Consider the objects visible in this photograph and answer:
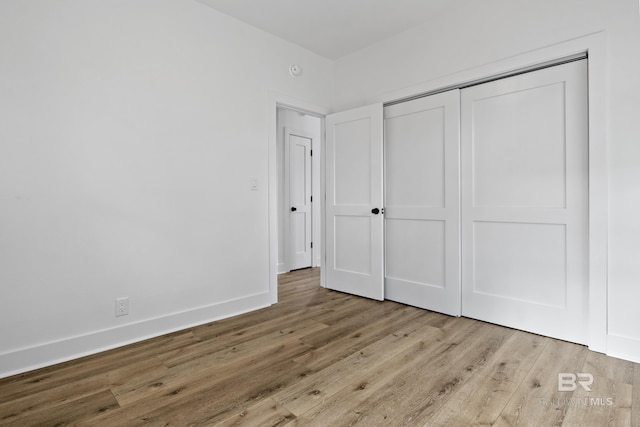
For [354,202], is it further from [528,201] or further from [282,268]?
[282,268]

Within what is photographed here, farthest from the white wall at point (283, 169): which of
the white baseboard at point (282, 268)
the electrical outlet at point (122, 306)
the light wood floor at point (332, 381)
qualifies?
the electrical outlet at point (122, 306)

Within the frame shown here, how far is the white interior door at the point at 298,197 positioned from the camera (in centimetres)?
498

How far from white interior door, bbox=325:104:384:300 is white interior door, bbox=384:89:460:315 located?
0.43 ft

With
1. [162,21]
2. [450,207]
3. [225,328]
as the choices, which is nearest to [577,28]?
[450,207]

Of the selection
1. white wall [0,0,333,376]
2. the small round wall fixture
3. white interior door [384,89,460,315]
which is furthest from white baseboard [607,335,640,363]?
the small round wall fixture

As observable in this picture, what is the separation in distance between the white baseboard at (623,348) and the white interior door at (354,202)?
174 cm

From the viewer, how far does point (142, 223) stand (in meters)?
2.48

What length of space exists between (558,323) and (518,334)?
0.27 meters

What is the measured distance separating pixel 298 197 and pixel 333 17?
2656 millimetres

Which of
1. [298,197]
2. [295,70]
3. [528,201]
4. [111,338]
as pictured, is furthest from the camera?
[298,197]

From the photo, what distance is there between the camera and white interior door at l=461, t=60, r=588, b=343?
7.53 feet

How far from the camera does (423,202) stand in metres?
3.12

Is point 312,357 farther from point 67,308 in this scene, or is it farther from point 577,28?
point 577,28

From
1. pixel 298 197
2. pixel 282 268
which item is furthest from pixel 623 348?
pixel 298 197
